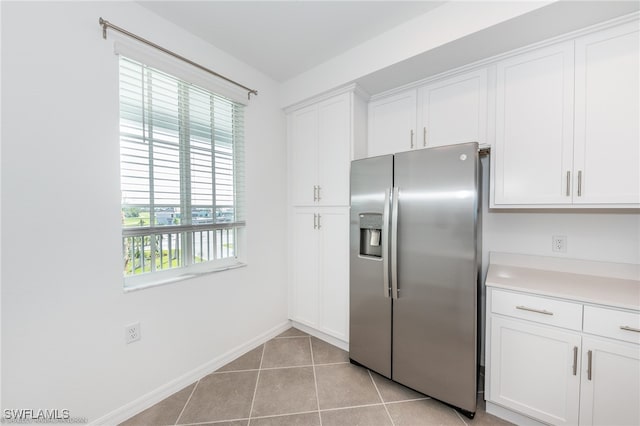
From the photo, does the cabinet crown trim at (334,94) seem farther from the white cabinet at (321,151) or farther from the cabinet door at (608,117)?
the cabinet door at (608,117)

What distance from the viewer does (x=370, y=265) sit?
189 cm

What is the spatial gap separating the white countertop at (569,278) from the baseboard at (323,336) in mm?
1382

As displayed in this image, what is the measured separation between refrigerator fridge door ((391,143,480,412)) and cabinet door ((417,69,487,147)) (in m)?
0.44

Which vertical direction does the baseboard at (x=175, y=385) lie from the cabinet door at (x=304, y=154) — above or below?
below

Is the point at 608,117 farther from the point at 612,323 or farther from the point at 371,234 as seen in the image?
the point at 371,234

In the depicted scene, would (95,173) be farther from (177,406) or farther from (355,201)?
(355,201)

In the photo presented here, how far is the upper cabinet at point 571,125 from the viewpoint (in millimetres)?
1337

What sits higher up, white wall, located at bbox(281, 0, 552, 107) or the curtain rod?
white wall, located at bbox(281, 0, 552, 107)

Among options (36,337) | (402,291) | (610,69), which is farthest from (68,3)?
(610,69)

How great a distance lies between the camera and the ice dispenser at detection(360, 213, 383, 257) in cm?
187

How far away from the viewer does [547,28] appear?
1435 millimetres

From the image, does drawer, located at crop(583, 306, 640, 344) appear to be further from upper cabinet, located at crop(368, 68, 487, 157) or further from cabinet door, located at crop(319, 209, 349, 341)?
cabinet door, located at crop(319, 209, 349, 341)

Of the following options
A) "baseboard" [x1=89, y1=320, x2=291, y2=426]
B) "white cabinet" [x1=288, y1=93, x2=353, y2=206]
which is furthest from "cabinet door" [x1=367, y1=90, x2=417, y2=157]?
"baseboard" [x1=89, y1=320, x2=291, y2=426]

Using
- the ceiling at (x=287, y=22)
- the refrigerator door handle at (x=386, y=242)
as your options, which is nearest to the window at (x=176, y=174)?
the ceiling at (x=287, y=22)
